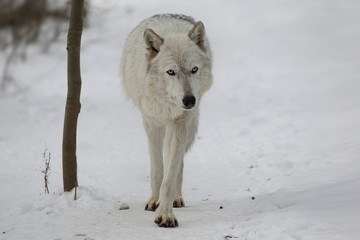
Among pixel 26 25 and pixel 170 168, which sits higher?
pixel 26 25

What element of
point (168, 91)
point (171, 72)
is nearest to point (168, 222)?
point (168, 91)

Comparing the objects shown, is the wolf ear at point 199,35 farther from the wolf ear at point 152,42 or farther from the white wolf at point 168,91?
the wolf ear at point 152,42

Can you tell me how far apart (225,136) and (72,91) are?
3.97 metres

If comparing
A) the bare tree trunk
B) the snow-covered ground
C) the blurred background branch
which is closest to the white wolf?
the snow-covered ground

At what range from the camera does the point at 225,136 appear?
336 inches

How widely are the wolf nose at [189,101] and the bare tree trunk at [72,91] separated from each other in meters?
1.46

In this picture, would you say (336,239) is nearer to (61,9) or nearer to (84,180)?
(84,180)

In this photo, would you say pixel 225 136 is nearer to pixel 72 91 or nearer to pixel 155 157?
pixel 155 157

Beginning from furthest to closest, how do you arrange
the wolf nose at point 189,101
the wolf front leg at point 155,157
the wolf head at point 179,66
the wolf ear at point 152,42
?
the wolf front leg at point 155,157 → the wolf ear at point 152,42 → the wolf head at point 179,66 → the wolf nose at point 189,101


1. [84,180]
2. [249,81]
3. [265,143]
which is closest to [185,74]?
[84,180]

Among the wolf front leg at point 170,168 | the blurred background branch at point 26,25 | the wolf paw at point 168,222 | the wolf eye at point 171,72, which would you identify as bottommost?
the wolf paw at point 168,222

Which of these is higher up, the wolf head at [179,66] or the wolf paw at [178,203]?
the wolf head at [179,66]

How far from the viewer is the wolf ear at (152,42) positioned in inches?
183

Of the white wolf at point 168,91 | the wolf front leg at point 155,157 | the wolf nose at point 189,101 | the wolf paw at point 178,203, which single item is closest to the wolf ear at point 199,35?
the white wolf at point 168,91
